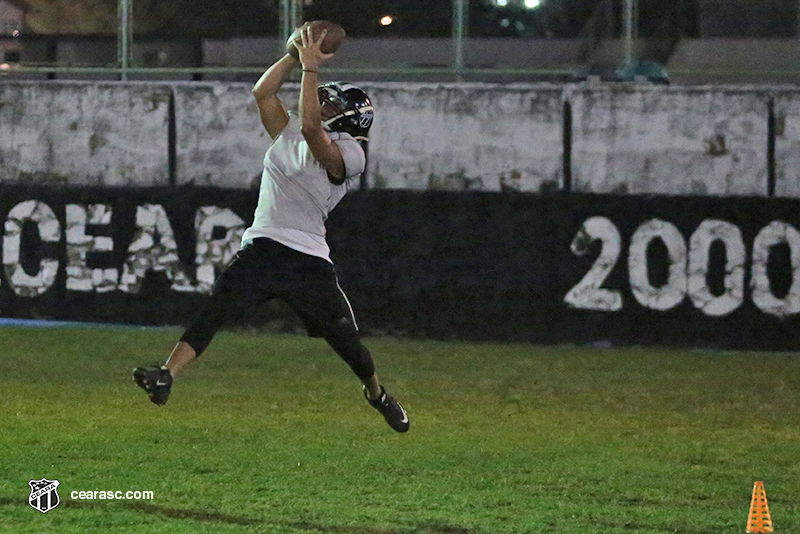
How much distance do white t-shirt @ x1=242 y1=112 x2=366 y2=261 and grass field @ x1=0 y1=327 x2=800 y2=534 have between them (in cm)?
132

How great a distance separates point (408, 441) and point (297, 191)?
7.52 feet

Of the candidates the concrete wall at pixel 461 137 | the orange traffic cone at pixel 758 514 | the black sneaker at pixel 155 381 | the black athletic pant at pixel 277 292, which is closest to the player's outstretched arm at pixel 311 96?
the black athletic pant at pixel 277 292

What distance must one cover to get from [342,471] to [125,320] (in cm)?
739

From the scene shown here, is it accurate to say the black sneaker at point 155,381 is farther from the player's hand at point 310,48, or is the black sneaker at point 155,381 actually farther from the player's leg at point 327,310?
the player's hand at point 310,48

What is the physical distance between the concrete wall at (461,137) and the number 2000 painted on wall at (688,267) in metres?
0.62

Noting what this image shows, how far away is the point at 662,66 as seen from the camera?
1509 centimetres

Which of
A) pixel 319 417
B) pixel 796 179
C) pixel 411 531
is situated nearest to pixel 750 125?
pixel 796 179

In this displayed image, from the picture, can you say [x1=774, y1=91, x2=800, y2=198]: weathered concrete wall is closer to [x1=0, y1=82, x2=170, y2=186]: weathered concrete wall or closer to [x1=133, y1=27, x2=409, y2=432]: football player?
[x1=0, y1=82, x2=170, y2=186]: weathered concrete wall

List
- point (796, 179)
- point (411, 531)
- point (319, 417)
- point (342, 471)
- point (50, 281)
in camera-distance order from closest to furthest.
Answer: point (411, 531), point (342, 471), point (319, 417), point (796, 179), point (50, 281)

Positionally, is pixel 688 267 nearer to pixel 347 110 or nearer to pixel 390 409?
pixel 390 409

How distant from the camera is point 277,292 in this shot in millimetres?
Result: 7332

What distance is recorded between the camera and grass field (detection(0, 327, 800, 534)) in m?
7.05

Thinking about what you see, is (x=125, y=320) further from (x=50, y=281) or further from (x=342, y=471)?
(x=342, y=471)

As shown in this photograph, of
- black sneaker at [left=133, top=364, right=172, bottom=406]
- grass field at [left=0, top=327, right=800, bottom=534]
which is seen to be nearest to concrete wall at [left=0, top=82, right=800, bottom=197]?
grass field at [left=0, top=327, right=800, bottom=534]
